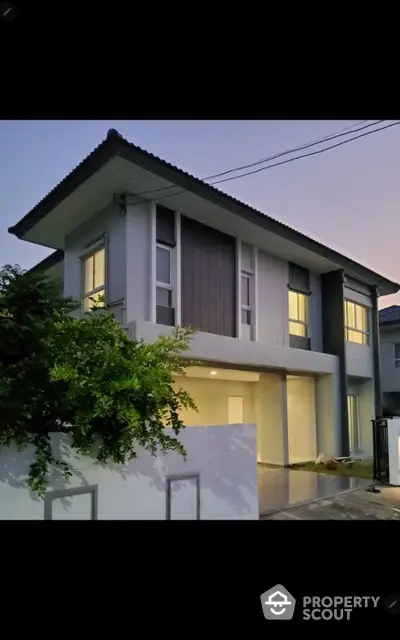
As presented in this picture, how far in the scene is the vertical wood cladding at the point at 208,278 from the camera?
2189mm

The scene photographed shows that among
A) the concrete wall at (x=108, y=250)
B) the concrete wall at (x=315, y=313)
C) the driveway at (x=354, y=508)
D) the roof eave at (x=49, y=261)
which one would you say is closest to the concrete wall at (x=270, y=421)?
the driveway at (x=354, y=508)

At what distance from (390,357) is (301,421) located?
622 mm

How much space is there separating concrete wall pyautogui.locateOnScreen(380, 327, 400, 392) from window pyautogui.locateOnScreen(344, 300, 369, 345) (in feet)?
0.32

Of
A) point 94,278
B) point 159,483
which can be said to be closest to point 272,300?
point 94,278

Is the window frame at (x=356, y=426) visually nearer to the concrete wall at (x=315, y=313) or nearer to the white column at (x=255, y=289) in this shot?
the concrete wall at (x=315, y=313)

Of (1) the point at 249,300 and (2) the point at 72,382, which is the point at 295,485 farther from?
(2) the point at 72,382

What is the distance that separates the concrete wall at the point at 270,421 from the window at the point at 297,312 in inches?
20.7

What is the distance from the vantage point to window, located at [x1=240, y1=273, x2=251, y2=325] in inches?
94.9
